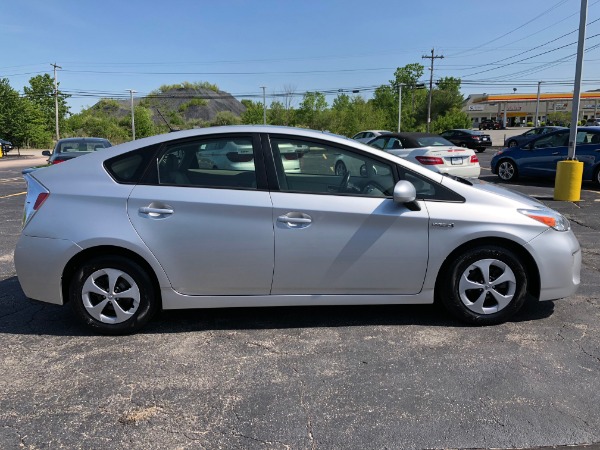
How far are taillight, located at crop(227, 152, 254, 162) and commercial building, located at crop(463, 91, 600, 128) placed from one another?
85.5m

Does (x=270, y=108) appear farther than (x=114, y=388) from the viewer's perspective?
Yes

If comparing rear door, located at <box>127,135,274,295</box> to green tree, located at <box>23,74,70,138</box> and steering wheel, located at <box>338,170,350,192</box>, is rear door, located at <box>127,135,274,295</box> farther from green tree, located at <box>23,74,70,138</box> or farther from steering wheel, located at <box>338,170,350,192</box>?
green tree, located at <box>23,74,70,138</box>

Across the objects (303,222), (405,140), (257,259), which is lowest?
(257,259)

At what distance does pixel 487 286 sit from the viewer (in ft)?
13.1

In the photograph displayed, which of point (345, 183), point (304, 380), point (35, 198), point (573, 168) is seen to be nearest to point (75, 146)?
point (35, 198)

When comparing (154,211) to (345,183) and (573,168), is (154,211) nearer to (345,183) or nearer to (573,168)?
(345,183)

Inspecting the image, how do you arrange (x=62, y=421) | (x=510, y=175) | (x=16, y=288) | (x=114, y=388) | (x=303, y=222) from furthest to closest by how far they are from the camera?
(x=510, y=175) < (x=16, y=288) < (x=303, y=222) < (x=114, y=388) < (x=62, y=421)

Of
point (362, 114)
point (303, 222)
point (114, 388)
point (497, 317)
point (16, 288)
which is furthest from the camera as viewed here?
point (362, 114)

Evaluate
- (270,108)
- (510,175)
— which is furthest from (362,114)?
(510,175)

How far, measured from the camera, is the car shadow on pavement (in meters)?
4.16

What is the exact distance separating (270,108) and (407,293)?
68.6 m

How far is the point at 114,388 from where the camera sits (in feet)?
10.5

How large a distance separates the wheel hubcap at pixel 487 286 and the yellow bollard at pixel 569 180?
7.93 m

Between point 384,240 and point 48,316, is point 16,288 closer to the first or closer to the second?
point 48,316
